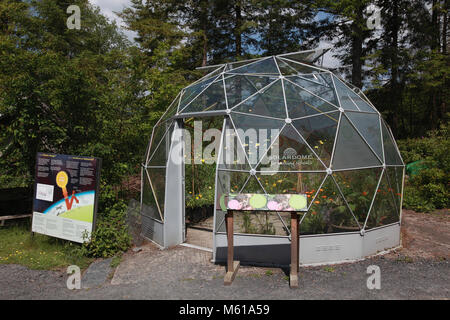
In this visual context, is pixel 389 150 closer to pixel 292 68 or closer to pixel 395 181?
pixel 395 181

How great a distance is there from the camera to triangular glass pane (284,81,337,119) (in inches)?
276

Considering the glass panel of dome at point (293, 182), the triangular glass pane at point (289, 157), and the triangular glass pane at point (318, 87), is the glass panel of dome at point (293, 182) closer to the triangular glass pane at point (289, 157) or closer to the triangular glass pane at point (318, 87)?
the triangular glass pane at point (289, 157)

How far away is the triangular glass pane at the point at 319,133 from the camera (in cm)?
662

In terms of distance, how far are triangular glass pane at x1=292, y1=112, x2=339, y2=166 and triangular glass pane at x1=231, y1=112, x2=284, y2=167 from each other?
0.51m

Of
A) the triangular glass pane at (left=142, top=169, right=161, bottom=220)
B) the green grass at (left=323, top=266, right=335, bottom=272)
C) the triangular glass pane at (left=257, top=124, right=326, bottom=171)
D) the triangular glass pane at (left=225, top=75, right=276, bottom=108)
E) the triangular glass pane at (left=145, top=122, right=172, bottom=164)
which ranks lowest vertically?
the green grass at (left=323, top=266, right=335, bottom=272)

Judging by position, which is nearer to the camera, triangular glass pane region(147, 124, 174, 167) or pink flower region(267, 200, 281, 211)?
pink flower region(267, 200, 281, 211)

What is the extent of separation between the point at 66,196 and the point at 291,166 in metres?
5.53

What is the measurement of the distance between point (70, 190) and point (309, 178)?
5735 mm

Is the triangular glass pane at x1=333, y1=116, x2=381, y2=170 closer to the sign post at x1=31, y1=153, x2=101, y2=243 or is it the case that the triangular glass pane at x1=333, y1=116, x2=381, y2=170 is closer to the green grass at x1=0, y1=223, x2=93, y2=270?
the sign post at x1=31, y1=153, x2=101, y2=243

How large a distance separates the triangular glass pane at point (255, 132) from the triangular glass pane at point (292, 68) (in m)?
2.02

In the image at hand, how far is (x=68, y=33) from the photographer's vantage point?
23.5 metres

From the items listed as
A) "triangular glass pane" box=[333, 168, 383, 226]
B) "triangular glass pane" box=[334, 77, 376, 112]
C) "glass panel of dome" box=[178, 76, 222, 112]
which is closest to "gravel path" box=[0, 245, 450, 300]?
"triangular glass pane" box=[333, 168, 383, 226]

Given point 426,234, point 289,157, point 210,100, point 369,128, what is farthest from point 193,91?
point 426,234

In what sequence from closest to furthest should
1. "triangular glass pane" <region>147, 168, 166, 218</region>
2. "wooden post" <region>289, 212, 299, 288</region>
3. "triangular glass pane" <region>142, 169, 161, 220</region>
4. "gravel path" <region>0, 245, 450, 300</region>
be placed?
1. "gravel path" <region>0, 245, 450, 300</region>
2. "wooden post" <region>289, 212, 299, 288</region>
3. "triangular glass pane" <region>147, 168, 166, 218</region>
4. "triangular glass pane" <region>142, 169, 161, 220</region>
